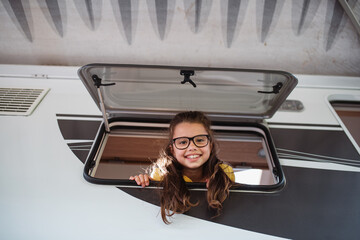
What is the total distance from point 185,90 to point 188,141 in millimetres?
291

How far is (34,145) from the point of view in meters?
1.49

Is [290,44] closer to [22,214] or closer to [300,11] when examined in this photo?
[300,11]

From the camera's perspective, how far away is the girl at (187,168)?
1182 mm

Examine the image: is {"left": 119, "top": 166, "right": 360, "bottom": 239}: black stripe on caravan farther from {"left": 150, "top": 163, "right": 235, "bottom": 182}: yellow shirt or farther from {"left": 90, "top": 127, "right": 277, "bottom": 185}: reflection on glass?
{"left": 90, "top": 127, "right": 277, "bottom": 185}: reflection on glass

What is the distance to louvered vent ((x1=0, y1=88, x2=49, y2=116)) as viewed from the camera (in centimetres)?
168

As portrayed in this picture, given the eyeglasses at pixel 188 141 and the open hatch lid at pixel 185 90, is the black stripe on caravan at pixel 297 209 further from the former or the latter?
the open hatch lid at pixel 185 90

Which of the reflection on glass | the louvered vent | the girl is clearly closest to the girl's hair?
the girl

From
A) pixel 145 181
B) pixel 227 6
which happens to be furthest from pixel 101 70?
pixel 227 6

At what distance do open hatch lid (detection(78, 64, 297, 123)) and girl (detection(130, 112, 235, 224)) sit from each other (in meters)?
0.17

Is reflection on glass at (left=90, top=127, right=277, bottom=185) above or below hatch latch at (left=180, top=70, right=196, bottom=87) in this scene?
above

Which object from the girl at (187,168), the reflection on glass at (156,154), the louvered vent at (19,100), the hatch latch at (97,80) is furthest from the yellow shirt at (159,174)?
the louvered vent at (19,100)

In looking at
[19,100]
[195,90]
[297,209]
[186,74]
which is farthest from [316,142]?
[19,100]

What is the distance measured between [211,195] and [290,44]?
1.23 meters

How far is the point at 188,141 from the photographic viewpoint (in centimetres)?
128
